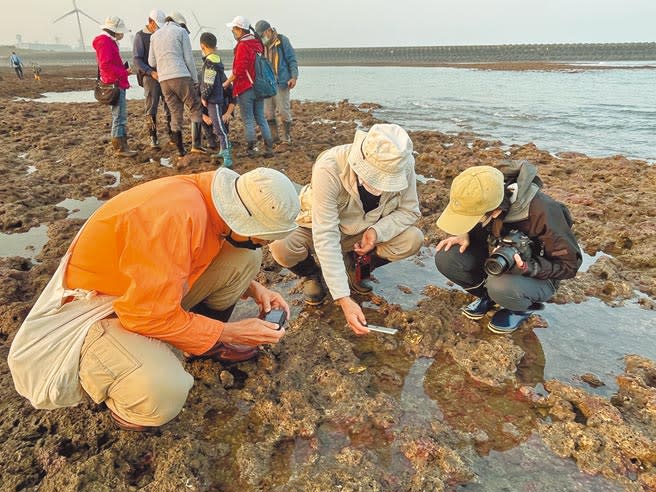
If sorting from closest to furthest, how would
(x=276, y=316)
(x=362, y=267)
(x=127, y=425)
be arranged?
(x=127, y=425) < (x=276, y=316) < (x=362, y=267)

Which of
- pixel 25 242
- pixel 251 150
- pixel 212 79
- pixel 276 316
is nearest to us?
pixel 276 316

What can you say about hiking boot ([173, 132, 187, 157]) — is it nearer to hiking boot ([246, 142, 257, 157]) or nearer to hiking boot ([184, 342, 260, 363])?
hiking boot ([246, 142, 257, 157])

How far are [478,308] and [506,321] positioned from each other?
0.22 m

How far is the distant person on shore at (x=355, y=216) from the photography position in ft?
8.00

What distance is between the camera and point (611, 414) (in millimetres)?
2098

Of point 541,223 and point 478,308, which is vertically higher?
point 541,223

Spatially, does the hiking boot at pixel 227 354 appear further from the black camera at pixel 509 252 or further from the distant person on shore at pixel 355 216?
the black camera at pixel 509 252

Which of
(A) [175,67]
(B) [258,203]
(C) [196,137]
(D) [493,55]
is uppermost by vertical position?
(D) [493,55]

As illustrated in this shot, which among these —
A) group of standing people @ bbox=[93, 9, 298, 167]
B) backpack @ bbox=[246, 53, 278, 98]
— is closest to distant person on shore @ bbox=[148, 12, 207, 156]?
group of standing people @ bbox=[93, 9, 298, 167]

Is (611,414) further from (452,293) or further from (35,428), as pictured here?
(35,428)

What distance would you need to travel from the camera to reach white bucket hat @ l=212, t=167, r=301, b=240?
5.85 feet

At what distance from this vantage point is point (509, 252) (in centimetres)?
253

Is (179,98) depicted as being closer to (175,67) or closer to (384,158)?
(175,67)

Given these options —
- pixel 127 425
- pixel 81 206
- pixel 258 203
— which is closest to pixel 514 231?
pixel 258 203
